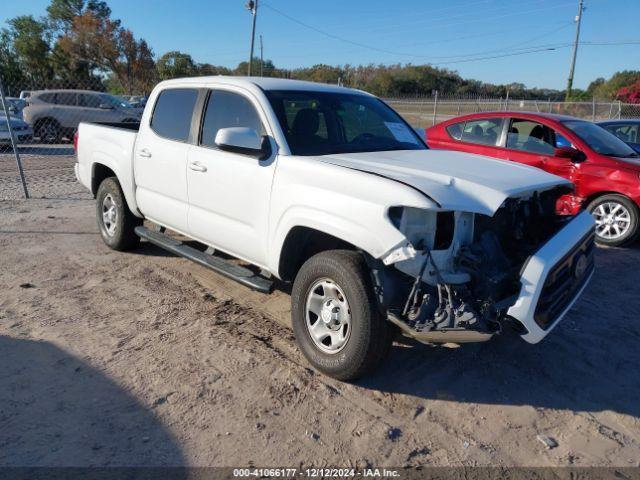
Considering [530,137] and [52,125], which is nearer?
[530,137]

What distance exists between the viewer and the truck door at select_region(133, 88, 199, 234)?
15.4 ft

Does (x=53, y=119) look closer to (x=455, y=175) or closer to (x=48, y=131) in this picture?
(x=48, y=131)

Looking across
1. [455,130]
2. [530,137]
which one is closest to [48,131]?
[455,130]

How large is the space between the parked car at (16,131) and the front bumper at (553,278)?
1506cm

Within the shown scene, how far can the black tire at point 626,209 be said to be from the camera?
660 cm

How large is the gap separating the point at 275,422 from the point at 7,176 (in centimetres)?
1081

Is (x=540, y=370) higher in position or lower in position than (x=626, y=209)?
lower

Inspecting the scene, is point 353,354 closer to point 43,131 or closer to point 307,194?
point 307,194

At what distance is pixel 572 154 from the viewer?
6.78m

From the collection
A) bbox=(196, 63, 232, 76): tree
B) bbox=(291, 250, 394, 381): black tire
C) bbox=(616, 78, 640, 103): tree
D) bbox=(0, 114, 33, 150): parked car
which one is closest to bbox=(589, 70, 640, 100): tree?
bbox=(616, 78, 640, 103): tree

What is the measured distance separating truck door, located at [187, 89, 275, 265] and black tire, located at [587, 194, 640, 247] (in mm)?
5172

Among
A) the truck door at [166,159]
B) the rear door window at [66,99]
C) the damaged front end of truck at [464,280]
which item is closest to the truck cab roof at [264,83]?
the truck door at [166,159]

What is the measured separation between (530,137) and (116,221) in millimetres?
5768

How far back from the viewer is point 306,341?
3604 mm
